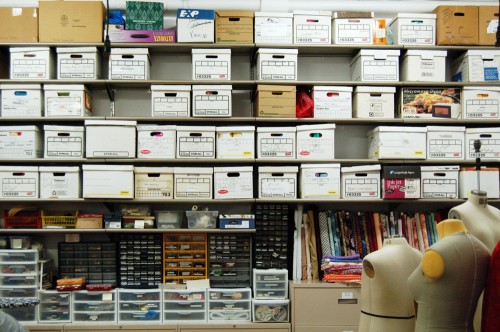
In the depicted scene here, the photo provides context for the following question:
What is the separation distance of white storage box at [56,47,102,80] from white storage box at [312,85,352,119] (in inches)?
75.0

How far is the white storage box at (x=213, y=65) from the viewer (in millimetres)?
4289

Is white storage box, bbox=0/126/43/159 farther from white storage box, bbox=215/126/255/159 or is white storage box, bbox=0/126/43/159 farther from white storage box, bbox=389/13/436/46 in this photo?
white storage box, bbox=389/13/436/46

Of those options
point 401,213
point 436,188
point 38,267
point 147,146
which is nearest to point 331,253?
point 401,213

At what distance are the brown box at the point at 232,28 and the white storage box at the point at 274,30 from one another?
3.4 inches

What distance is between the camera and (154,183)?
4.23 m

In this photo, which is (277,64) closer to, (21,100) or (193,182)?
(193,182)

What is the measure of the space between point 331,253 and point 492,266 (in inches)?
85.9

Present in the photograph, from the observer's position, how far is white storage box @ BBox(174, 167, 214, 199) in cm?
423

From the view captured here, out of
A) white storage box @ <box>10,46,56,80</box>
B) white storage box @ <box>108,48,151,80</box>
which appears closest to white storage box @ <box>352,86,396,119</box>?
white storage box @ <box>108,48,151,80</box>

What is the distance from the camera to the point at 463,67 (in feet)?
14.6

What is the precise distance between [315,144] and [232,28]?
1237 millimetres

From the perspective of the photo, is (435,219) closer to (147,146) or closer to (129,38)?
(147,146)

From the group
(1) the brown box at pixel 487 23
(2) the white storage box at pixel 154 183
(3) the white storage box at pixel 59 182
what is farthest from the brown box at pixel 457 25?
(3) the white storage box at pixel 59 182

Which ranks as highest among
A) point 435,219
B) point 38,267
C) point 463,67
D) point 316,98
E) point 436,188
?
point 463,67
